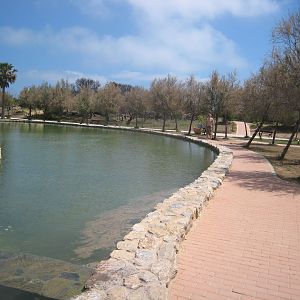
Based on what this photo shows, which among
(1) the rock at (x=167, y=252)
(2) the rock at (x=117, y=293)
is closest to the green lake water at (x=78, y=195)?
(1) the rock at (x=167, y=252)

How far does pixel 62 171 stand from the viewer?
1755 cm

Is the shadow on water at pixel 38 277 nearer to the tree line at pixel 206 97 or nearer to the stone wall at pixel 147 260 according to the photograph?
the stone wall at pixel 147 260

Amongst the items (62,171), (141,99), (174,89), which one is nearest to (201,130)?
(174,89)


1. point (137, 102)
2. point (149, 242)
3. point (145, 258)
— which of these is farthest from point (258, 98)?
point (137, 102)

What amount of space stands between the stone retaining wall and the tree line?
35.5ft

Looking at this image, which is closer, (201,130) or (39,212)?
(39,212)

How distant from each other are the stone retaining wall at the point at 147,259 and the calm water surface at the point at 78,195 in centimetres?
123

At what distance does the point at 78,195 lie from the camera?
13016 millimetres

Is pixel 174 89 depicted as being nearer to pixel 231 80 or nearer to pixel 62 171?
pixel 231 80

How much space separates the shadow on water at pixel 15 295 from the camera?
5.89 m

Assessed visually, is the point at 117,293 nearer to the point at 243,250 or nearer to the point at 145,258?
the point at 145,258

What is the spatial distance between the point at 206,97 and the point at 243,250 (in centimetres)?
3375

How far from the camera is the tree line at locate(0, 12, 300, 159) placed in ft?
58.0

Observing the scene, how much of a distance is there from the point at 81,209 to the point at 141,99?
1799 inches
